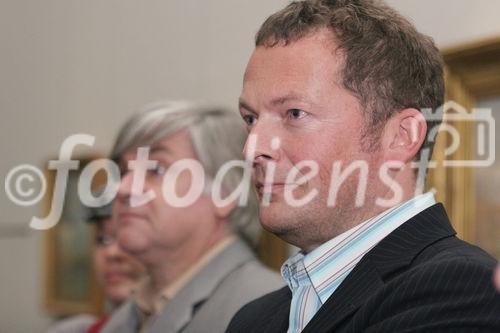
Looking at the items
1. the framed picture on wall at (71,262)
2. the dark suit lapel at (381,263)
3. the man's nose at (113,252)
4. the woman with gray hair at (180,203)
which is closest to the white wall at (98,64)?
the framed picture on wall at (71,262)

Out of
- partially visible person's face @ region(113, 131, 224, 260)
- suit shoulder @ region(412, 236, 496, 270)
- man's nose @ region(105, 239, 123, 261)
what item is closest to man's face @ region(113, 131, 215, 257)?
partially visible person's face @ region(113, 131, 224, 260)

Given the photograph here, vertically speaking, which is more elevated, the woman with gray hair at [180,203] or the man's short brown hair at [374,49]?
the man's short brown hair at [374,49]

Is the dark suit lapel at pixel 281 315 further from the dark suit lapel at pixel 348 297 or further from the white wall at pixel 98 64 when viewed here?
the white wall at pixel 98 64

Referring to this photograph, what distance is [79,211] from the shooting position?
246 cm

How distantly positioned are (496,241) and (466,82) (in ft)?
0.84

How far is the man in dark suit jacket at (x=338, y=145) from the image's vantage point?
3.26 ft

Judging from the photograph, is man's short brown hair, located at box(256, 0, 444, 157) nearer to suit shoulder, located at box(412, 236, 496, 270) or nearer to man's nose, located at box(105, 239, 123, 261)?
suit shoulder, located at box(412, 236, 496, 270)

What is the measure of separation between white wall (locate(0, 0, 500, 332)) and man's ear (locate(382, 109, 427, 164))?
322 mm

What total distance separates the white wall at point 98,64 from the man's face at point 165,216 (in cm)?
30

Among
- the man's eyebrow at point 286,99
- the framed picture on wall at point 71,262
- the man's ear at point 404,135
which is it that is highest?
the man's eyebrow at point 286,99

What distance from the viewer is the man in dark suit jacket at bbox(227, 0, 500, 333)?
3.26 ft

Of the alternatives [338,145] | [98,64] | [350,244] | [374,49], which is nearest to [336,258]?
[350,244]

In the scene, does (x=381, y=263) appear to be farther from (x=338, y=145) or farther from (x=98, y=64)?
(x=98, y=64)

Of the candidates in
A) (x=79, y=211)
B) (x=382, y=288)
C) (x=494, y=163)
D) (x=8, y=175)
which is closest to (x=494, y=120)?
(x=494, y=163)
